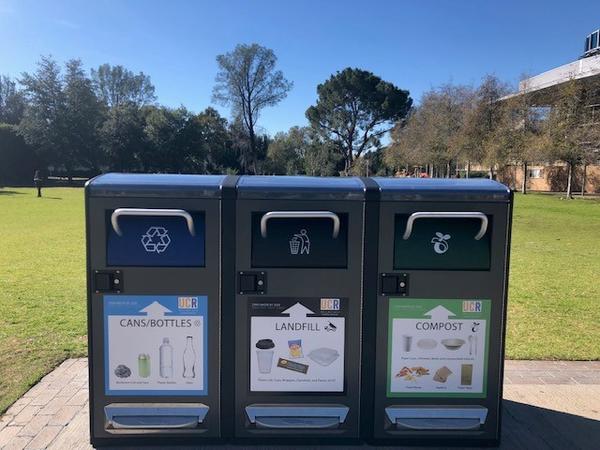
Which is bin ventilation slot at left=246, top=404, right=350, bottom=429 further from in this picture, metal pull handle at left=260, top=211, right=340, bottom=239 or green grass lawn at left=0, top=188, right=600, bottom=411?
green grass lawn at left=0, top=188, right=600, bottom=411

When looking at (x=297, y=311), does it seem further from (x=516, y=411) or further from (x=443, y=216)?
(x=516, y=411)

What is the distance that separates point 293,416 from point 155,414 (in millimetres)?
768

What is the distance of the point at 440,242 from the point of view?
2814 millimetres

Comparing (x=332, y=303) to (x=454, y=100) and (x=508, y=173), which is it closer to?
(x=454, y=100)

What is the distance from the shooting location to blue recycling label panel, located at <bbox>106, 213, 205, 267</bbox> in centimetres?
273

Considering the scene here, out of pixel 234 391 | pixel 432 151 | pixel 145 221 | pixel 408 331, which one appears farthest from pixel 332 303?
pixel 432 151

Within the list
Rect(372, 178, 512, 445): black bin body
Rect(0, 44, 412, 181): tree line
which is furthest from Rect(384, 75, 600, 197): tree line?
Rect(372, 178, 512, 445): black bin body

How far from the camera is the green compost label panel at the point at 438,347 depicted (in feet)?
9.25

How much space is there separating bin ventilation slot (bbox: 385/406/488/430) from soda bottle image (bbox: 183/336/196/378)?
112 centimetres

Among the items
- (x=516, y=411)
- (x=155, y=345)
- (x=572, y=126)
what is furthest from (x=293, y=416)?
(x=572, y=126)

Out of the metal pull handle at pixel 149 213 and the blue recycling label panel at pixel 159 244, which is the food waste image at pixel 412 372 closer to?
the blue recycling label panel at pixel 159 244

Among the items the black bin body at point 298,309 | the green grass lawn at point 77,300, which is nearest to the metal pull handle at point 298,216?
the black bin body at point 298,309

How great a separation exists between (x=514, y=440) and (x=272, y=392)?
4.98ft

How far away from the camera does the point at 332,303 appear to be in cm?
280
